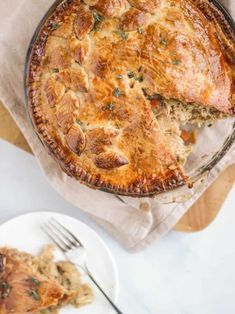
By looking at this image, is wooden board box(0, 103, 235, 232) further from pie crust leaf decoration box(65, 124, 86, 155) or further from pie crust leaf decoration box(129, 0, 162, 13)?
pie crust leaf decoration box(129, 0, 162, 13)

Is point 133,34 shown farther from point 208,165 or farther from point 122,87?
point 208,165

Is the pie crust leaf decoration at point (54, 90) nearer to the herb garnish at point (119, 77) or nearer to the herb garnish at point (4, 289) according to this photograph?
the herb garnish at point (119, 77)

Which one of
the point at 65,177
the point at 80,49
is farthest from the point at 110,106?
the point at 65,177

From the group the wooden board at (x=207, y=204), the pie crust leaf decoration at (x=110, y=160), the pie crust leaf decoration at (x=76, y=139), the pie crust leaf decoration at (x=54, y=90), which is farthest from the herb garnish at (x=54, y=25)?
the wooden board at (x=207, y=204)

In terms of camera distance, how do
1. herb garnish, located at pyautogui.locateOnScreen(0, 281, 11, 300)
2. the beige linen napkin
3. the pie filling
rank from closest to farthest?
the pie filling < the beige linen napkin < herb garnish, located at pyautogui.locateOnScreen(0, 281, 11, 300)

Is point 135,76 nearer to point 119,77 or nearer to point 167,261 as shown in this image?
point 119,77

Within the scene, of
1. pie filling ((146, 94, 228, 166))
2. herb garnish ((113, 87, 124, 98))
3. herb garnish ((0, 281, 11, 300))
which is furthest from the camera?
herb garnish ((0, 281, 11, 300))

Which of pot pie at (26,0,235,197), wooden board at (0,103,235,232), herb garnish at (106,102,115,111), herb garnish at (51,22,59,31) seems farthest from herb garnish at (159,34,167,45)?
wooden board at (0,103,235,232)
